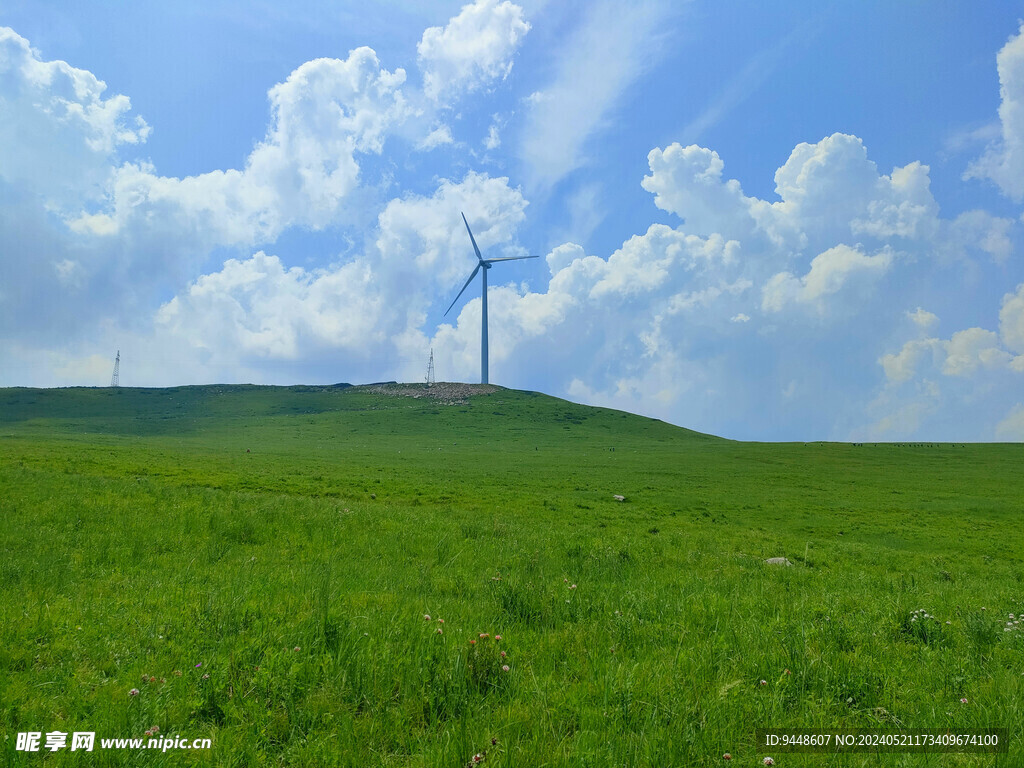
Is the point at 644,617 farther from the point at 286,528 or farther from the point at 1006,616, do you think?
the point at 286,528

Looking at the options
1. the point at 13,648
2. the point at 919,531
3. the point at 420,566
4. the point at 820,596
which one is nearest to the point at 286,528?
the point at 420,566

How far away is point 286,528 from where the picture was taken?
17562 millimetres

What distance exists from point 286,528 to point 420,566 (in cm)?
615

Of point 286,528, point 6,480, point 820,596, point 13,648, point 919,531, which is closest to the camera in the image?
point 13,648

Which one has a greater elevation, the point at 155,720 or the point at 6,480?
the point at 6,480

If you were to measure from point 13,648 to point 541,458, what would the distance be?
60830 mm

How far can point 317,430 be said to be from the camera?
94.7m

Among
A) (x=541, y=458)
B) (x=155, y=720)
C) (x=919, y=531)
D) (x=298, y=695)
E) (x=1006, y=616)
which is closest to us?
(x=155, y=720)

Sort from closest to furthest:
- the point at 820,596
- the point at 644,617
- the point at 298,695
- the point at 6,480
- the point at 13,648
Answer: the point at 298,695 → the point at 13,648 → the point at 644,617 → the point at 820,596 → the point at 6,480

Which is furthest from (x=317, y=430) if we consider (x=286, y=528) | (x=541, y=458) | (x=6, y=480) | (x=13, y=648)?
(x=13, y=648)

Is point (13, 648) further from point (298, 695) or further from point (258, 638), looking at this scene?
point (298, 695)

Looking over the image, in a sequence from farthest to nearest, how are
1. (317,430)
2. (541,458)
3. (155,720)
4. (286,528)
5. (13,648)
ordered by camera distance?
(317,430) < (541,458) < (286,528) < (13,648) < (155,720)

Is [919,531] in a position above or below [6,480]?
below

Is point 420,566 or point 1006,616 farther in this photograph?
point 420,566
